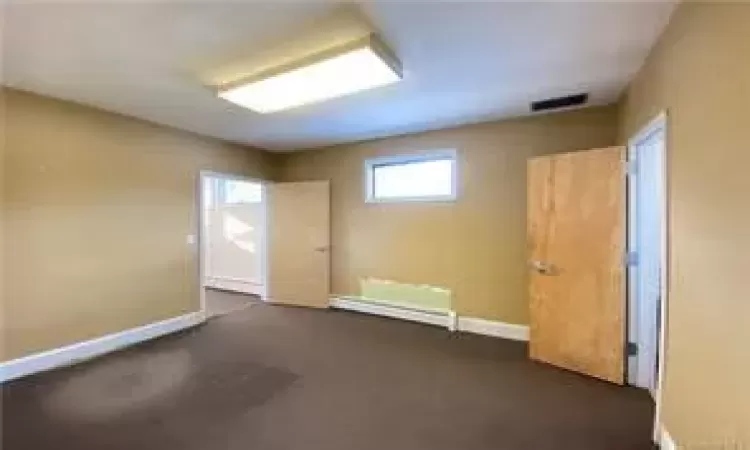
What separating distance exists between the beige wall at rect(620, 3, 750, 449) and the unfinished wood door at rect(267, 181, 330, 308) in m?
4.25

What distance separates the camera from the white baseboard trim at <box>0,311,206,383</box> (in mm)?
3064

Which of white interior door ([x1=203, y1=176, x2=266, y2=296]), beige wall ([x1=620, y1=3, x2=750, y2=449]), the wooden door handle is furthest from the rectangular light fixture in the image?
white interior door ([x1=203, y1=176, x2=266, y2=296])

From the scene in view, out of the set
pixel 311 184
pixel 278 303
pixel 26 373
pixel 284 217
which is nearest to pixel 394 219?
pixel 311 184

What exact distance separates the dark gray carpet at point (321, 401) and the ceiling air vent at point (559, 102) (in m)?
2.47

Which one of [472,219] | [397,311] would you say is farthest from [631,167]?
[397,311]

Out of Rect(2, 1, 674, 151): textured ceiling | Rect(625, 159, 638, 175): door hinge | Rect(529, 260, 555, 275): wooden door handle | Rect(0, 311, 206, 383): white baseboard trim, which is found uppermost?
Rect(2, 1, 674, 151): textured ceiling

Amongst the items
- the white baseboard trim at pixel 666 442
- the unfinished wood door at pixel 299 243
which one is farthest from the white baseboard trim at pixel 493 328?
the unfinished wood door at pixel 299 243

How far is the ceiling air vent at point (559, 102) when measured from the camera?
3396 millimetres

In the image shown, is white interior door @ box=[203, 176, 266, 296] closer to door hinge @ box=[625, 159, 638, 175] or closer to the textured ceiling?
the textured ceiling

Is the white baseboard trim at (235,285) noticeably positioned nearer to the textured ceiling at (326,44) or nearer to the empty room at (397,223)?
the empty room at (397,223)

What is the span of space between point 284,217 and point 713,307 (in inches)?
205

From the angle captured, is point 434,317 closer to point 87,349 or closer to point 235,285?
point 87,349

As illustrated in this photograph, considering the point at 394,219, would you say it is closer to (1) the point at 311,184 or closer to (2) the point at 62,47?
(1) the point at 311,184

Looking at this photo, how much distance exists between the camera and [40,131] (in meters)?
3.24
